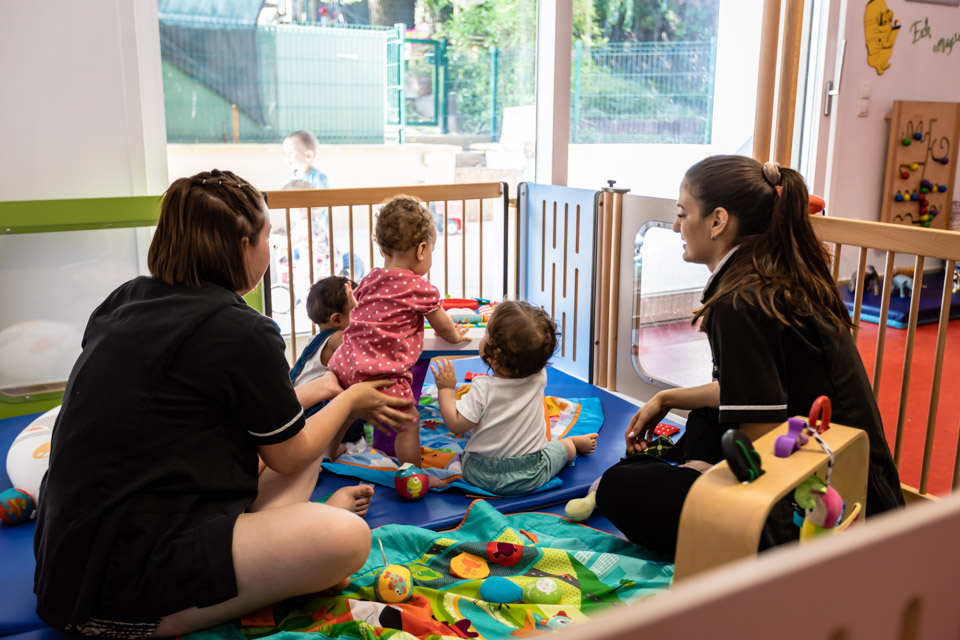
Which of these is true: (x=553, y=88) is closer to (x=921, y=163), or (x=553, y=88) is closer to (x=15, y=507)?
(x=15, y=507)

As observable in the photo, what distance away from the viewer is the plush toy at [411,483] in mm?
1858

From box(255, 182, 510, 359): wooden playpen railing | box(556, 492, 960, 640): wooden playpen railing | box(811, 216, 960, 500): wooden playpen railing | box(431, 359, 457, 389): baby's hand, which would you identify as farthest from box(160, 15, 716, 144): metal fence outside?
box(556, 492, 960, 640): wooden playpen railing

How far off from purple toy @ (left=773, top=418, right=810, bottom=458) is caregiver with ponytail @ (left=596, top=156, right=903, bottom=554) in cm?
27

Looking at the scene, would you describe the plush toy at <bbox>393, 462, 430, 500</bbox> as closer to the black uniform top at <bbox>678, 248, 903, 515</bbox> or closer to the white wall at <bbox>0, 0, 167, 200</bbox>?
the black uniform top at <bbox>678, 248, 903, 515</bbox>

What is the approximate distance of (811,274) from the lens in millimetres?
1459

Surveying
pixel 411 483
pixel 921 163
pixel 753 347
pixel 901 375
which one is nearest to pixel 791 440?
pixel 753 347

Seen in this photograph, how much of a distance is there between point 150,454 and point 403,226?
3.28 feet

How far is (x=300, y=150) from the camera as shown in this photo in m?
2.95

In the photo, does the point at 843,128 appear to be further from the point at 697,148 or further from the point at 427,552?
the point at 427,552

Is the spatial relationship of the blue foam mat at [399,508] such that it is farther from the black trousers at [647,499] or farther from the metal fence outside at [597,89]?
the metal fence outside at [597,89]

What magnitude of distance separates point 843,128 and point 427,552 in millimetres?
3633

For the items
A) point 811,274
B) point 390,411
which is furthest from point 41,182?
point 811,274

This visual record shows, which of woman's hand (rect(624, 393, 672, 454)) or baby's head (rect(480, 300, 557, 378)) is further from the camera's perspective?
baby's head (rect(480, 300, 557, 378))

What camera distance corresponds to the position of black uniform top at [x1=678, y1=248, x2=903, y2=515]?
1.33 meters
